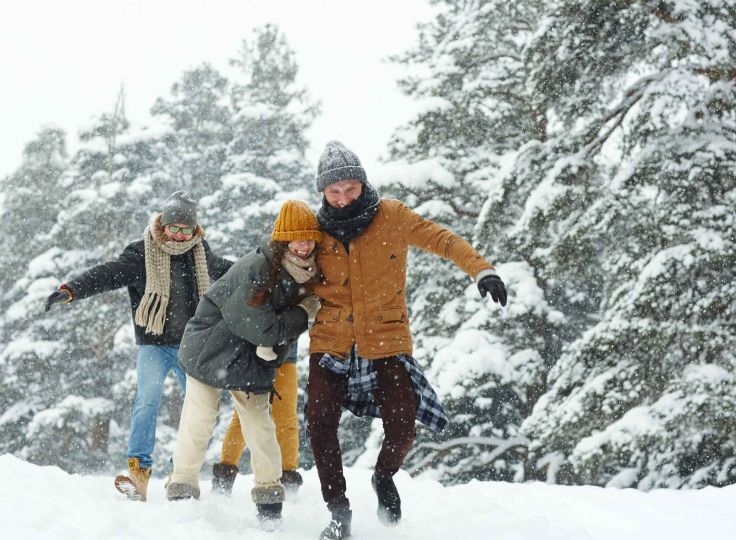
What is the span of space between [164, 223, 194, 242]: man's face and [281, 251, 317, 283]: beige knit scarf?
1.26 meters

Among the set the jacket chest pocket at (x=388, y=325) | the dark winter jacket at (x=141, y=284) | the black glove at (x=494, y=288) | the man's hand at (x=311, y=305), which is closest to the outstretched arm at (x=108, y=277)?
the dark winter jacket at (x=141, y=284)

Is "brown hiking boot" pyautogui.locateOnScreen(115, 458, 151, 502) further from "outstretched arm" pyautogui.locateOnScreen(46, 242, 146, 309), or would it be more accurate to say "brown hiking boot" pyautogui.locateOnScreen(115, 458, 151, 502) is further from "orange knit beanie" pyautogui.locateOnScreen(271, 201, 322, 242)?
"orange knit beanie" pyautogui.locateOnScreen(271, 201, 322, 242)

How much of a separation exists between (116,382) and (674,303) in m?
17.1

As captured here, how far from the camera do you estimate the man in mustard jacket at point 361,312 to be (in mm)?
3402

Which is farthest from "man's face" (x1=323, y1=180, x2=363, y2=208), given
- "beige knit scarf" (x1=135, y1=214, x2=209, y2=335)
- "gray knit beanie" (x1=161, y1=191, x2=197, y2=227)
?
"beige knit scarf" (x1=135, y1=214, x2=209, y2=335)

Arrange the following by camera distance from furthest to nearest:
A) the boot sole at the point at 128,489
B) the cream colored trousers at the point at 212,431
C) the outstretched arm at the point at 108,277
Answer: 1. the outstretched arm at the point at 108,277
2. the boot sole at the point at 128,489
3. the cream colored trousers at the point at 212,431

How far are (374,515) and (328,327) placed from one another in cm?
117

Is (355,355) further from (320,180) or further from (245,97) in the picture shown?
(245,97)

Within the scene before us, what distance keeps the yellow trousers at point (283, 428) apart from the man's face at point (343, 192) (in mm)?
1278

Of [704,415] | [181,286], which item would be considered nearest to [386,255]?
[181,286]

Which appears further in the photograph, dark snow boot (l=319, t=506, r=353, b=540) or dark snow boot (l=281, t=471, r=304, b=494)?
dark snow boot (l=281, t=471, r=304, b=494)

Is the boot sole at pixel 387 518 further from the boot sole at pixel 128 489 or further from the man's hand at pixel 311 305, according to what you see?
the boot sole at pixel 128 489

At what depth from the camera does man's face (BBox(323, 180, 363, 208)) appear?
11.5ft

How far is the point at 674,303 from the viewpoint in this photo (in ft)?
21.5
